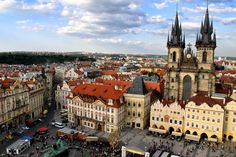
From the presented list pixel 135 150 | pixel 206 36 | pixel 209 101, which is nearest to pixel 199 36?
pixel 206 36

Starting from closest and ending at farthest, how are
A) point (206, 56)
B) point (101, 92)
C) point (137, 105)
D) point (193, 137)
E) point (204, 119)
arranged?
point (193, 137), point (204, 119), point (137, 105), point (101, 92), point (206, 56)

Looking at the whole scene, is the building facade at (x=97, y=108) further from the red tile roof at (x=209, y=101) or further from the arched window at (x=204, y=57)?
the arched window at (x=204, y=57)

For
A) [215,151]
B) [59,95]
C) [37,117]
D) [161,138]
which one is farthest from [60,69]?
[215,151]

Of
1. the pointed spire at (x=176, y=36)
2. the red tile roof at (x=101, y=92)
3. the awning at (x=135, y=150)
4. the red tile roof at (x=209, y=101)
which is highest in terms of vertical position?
the pointed spire at (x=176, y=36)

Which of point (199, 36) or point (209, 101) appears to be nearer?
point (209, 101)

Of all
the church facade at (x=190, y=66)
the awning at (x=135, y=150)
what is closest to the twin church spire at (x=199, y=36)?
the church facade at (x=190, y=66)

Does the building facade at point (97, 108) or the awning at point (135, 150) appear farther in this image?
the building facade at point (97, 108)

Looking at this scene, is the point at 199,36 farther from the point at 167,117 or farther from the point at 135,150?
the point at 135,150
